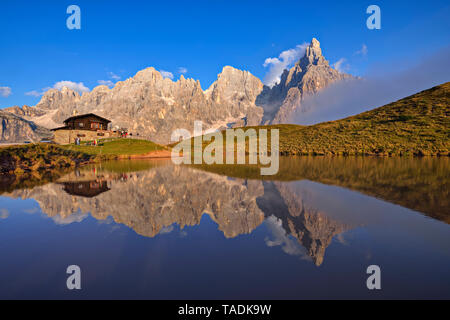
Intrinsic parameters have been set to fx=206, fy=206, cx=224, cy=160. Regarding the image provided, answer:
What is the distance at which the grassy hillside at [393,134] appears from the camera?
4788 centimetres

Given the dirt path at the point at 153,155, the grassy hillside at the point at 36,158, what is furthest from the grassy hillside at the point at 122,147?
the grassy hillside at the point at 36,158

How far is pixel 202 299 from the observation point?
12.0 ft

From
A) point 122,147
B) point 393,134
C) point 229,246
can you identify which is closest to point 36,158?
point 229,246

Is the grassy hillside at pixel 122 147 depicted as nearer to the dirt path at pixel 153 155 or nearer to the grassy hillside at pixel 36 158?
the dirt path at pixel 153 155

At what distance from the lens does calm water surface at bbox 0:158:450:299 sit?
3.94 meters

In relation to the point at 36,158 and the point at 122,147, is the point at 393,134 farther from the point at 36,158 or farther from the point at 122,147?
the point at 122,147

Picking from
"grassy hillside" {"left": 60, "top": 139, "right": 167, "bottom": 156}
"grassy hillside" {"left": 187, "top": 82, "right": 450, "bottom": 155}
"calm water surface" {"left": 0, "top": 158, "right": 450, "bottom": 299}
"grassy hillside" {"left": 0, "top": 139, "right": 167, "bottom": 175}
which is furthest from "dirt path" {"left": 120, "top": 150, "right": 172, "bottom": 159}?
"calm water surface" {"left": 0, "top": 158, "right": 450, "bottom": 299}

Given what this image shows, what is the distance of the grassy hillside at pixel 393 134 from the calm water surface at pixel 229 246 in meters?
48.6

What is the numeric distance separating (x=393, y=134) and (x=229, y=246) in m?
68.4

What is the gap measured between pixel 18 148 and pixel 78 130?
57.9 metres

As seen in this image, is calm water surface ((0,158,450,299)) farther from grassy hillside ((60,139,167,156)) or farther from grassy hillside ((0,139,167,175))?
grassy hillside ((60,139,167,156))

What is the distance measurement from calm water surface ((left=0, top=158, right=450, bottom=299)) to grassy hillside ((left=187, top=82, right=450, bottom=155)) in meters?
48.6
